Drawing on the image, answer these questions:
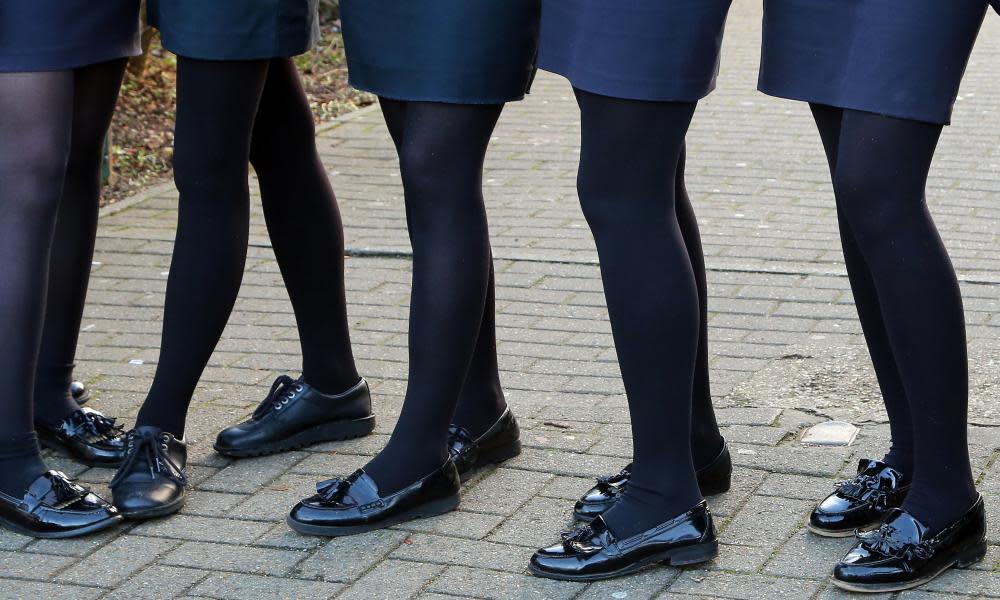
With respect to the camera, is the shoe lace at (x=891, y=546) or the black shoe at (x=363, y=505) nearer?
the shoe lace at (x=891, y=546)

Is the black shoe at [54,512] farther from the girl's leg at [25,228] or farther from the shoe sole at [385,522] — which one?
the shoe sole at [385,522]

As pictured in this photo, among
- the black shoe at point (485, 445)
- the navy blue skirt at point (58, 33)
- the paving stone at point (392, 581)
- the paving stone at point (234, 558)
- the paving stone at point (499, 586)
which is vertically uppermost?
the navy blue skirt at point (58, 33)

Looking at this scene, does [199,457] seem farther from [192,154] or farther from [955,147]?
[955,147]

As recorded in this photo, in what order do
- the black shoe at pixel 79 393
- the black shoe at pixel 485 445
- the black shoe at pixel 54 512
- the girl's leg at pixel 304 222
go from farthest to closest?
1. the black shoe at pixel 79 393
2. the girl's leg at pixel 304 222
3. the black shoe at pixel 485 445
4. the black shoe at pixel 54 512

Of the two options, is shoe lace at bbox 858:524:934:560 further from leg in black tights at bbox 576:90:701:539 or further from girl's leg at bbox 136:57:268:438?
girl's leg at bbox 136:57:268:438

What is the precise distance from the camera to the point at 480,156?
10.4 ft

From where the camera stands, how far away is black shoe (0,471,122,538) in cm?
321

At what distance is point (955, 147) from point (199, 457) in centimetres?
475

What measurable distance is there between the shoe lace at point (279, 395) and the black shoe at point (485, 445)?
1.52 feet

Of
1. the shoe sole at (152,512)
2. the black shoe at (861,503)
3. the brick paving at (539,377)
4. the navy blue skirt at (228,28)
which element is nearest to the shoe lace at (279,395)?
the brick paving at (539,377)

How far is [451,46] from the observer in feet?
9.89

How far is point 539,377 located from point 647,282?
1.46 m

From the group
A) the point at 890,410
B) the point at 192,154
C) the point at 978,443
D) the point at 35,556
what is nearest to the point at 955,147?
the point at 978,443

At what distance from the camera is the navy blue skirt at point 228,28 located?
3.21m
